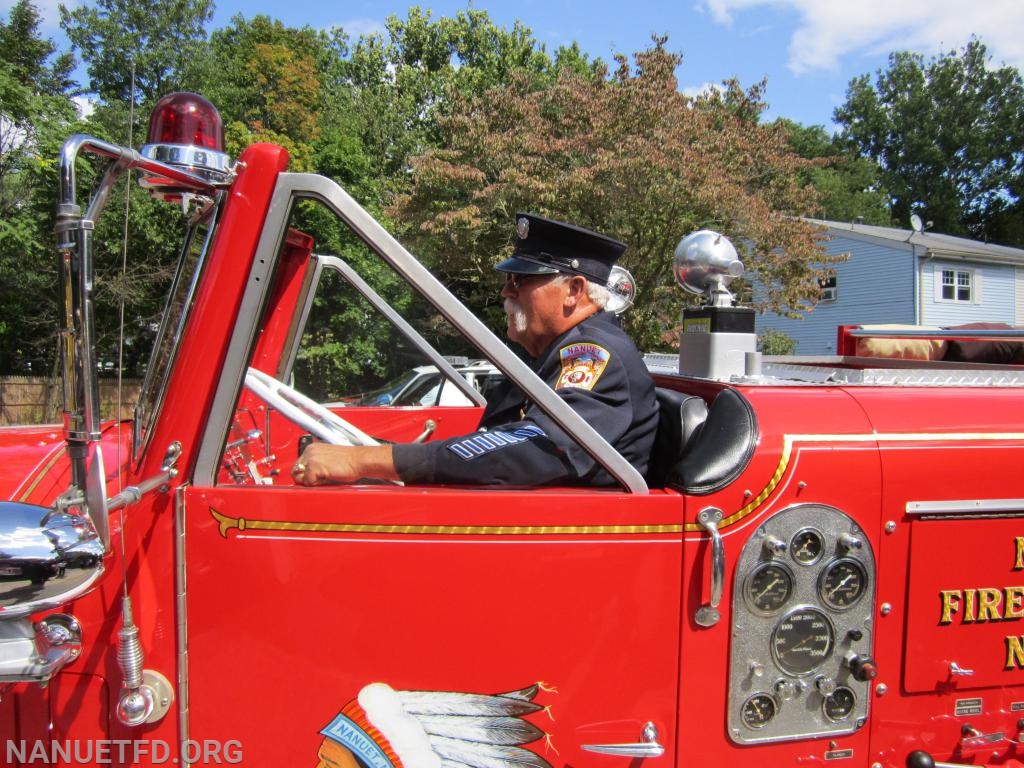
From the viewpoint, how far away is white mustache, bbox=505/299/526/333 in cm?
224

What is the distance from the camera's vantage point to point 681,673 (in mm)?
1621

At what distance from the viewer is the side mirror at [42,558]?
1.16 metres

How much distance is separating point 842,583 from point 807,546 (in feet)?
0.41

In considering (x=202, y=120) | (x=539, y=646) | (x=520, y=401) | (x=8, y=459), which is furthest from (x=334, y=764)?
(x=202, y=120)

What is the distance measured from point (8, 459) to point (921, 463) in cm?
227

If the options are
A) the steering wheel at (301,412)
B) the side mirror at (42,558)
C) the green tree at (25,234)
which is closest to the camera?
the side mirror at (42,558)


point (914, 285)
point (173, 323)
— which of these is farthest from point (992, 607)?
point (914, 285)

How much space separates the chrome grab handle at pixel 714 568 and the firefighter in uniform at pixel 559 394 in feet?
0.92

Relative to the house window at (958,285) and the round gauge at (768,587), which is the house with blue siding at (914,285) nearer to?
the house window at (958,285)

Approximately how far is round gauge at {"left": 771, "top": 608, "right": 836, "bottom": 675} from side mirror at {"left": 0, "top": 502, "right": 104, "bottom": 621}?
1.37m

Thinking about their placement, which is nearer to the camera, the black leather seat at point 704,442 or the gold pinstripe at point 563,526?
the gold pinstripe at point 563,526

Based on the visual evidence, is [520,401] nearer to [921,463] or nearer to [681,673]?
[681,673]

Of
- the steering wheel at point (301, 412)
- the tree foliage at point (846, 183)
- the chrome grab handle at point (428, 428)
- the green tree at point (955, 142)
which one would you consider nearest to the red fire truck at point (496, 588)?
the steering wheel at point (301, 412)

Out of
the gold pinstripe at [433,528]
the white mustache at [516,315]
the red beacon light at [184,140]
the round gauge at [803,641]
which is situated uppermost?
the red beacon light at [184,140]
